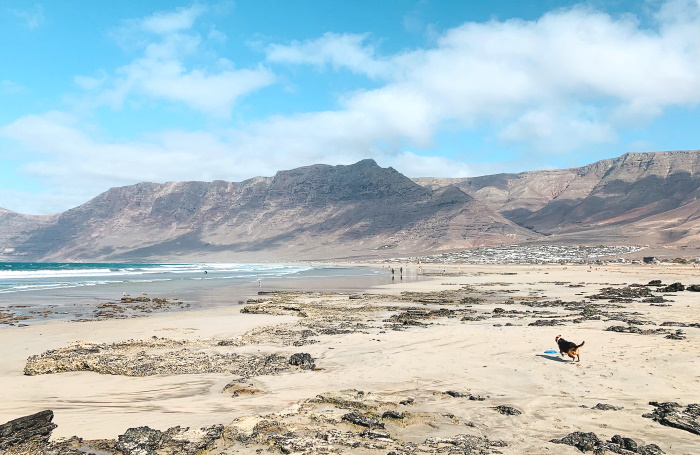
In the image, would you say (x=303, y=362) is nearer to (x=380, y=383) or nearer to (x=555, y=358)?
(x=380, y=383)

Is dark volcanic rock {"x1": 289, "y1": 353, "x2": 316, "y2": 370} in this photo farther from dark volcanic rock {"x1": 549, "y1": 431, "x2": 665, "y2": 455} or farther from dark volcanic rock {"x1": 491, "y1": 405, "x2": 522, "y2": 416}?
dark volcanic rock {"x1": 549, "y1": 431, "x2": 665, "y2": 455}

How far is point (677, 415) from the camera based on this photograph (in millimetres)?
6875

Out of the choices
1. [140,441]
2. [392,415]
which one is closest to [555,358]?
[392,415]

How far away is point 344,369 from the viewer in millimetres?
10570

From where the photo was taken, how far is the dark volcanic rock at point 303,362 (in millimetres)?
10586

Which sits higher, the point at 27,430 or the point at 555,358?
the point at 27,430

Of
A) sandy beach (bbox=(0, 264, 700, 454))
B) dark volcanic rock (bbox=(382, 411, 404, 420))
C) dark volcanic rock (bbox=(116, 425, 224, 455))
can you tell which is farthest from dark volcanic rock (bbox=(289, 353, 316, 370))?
dark volcanic rock (bbox=(116, 425, 224, 455))

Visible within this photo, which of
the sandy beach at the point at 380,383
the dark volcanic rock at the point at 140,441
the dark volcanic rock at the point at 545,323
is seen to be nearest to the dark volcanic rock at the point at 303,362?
the sandy beach at the point at 380,383

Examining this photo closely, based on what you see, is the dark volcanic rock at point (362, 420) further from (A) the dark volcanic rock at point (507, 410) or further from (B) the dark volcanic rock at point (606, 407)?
(B) the dark volcanic rock at point (606, 407)

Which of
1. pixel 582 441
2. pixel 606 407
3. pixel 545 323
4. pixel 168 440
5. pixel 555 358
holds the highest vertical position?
pixel 168 440

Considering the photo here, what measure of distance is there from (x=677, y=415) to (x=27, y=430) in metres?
9.47

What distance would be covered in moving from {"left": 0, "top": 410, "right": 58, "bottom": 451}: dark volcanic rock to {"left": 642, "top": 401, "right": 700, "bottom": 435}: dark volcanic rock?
8935 mm

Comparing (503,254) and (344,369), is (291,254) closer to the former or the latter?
(503,254)

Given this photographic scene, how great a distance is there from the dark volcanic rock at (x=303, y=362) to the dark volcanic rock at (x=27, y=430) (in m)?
5.15
